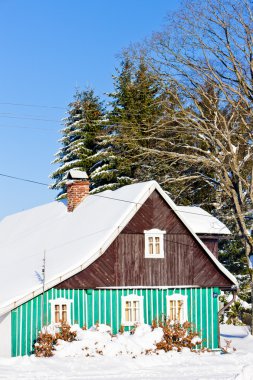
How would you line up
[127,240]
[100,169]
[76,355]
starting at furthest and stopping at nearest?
[100,169]
[127,240]
[76,355]

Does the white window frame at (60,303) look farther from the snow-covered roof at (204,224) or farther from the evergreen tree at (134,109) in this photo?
the evergreen tree at (134,109)

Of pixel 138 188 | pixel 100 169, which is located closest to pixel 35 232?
pixel 138 188

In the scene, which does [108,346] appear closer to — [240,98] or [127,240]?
[127,240]

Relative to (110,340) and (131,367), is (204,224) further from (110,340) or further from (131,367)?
(131,367)

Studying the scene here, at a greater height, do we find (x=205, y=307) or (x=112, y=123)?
(x=112, y=123)

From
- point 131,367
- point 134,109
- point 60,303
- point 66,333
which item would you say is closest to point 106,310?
point 60,303

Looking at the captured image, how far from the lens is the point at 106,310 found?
1069 inches

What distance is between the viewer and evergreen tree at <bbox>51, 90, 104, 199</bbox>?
168ft

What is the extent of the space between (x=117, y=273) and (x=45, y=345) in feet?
14.6

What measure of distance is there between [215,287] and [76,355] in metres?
7.46

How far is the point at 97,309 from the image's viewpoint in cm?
2697

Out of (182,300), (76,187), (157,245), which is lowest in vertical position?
(182,300)

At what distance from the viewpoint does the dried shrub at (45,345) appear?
24344 mm

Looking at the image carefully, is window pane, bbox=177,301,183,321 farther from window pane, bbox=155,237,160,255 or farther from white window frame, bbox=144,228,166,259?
window pane, bbox=155,237,160,255
